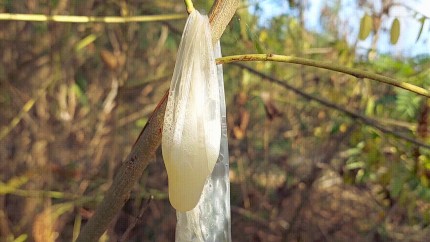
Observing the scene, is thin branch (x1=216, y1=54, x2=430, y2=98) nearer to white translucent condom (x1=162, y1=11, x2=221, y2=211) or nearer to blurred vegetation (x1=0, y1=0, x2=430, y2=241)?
white translucent condom (x1=162, y1=11, x2=221, y2=211)

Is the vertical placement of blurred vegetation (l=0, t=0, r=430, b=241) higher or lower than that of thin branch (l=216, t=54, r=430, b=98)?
lower

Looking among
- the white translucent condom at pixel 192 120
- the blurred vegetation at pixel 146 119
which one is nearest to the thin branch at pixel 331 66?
the white translucent condom at pixel 192 120

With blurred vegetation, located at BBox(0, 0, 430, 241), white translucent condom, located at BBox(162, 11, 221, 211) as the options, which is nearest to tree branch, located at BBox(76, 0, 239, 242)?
white translucent condom, located at BBox(162, 11, 221, 211)

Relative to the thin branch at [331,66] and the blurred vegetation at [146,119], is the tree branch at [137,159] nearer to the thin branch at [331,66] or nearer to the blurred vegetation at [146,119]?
the thin branch at [331,66]

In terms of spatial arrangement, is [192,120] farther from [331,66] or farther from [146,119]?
[146,119]

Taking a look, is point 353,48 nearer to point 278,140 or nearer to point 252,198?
point 278,140

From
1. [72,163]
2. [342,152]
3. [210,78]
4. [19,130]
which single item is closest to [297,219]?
[342,152]

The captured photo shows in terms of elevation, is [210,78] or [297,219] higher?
[210,78]
